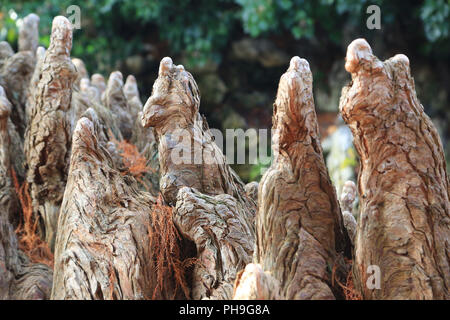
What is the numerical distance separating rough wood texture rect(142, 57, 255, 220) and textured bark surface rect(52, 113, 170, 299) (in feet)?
0.55

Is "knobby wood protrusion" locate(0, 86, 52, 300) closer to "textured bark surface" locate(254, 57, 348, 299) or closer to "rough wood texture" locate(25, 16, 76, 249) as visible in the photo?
"rough wood texture" locate(25, 16, 76, 249)

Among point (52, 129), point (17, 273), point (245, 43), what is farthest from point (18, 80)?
point (245, 43)

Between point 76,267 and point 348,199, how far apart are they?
1.48 meters

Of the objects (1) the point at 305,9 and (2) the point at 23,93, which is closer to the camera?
(2) the point at 23,93

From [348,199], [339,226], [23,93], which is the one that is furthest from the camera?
[23,93]

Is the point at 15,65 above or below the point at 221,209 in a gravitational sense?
above

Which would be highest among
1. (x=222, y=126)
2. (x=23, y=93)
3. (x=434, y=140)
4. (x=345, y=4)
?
(x=345, y=4)

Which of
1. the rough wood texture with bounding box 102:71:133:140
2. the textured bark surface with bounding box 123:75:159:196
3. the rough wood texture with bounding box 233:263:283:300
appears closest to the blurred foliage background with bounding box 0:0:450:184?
the textured bark surface with bounding box 123:75:159:196

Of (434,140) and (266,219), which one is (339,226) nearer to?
(266,219)

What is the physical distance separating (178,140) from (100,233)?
562mm

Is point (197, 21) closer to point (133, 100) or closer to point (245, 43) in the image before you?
point (245, 43)

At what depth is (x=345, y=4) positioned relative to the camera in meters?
7.44

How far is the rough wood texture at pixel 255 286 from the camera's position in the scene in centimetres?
192

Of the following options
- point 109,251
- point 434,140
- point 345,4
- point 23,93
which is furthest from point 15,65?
point 345,4
